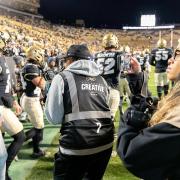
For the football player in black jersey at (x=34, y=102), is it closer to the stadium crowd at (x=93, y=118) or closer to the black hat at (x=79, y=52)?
the stadium crowd at (x=93, y=118)

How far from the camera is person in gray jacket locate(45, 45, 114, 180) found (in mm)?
3381

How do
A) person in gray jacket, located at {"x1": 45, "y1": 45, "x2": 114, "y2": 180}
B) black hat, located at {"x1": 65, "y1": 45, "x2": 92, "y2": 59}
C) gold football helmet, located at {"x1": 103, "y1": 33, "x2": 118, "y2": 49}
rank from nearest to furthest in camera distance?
person in gray jacket, located at {"x1": 45, "y1": 45, "x2": 114, "y2": 180} < black hat, located at {"x1": 65, "y1": 45, "x2": 92, "y2": 59} < gold football helmet, located at {"x1": 103, "y1": 33, "x2": 118, "y2": 49}

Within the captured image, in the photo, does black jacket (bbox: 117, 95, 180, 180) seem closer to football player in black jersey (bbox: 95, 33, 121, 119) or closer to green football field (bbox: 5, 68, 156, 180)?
green football field (bbox: 5, 68, 156, 180)

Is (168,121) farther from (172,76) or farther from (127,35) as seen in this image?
(127,35)

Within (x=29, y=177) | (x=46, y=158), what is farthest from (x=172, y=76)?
(x=46, y=158)

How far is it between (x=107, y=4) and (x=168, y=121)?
2707 inches

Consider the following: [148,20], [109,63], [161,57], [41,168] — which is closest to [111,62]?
[109,63]

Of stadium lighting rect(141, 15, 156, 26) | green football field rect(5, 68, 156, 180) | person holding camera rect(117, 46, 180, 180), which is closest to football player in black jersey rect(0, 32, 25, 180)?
green football field rect(5, 68, 156, 180)

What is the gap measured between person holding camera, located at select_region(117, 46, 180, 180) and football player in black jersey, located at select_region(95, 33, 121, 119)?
435 centimetres

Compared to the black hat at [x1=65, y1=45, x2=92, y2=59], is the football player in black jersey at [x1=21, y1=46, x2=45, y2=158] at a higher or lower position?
lower

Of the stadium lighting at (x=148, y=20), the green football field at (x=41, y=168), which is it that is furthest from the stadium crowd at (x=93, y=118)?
the stadium lighting at (x=148, y=20)

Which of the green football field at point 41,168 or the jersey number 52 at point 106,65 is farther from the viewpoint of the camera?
the jersey number 52 at point 106,65

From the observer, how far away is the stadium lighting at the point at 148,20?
66188 millimetres

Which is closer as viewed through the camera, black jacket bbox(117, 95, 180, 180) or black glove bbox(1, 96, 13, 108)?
black jacket bbox(117, 95, 180, 180)
